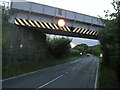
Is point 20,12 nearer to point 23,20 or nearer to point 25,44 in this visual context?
point 23,20

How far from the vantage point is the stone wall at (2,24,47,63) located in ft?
117

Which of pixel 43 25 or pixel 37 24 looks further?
pixel 43 25

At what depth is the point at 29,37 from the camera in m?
43.8

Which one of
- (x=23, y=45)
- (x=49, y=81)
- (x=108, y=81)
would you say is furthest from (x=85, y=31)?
(x=49, y=81)

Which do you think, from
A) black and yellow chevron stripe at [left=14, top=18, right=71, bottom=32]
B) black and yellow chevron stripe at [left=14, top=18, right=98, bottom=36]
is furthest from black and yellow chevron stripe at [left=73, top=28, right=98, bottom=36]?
black and yellow chevron stripe at [left=14, top=18, right=71, bottom=32]

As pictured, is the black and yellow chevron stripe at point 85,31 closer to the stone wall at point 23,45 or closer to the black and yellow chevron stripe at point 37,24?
the black and yellow chevron stripe at point 37,24

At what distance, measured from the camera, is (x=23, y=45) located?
41.8m

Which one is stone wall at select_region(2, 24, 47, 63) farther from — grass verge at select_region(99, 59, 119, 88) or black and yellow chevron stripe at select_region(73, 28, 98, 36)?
grass verge at select_region(99, 59, 119, 88)

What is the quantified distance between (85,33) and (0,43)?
79.2ft

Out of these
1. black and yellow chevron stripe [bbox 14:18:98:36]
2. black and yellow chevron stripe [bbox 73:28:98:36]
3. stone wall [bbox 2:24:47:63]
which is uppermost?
black and yellow chevron stripe [bbox 14:18:98:36]

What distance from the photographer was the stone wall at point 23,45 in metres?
35.7

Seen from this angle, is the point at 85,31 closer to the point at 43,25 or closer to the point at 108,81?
the point at 43,25

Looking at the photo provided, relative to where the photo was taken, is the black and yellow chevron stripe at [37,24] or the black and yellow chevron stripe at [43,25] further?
the black and yellow chevron stripe at [43,25]

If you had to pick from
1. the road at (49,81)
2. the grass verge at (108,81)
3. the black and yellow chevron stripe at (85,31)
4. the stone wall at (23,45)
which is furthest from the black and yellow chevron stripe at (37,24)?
the grass verge at (108,81)
